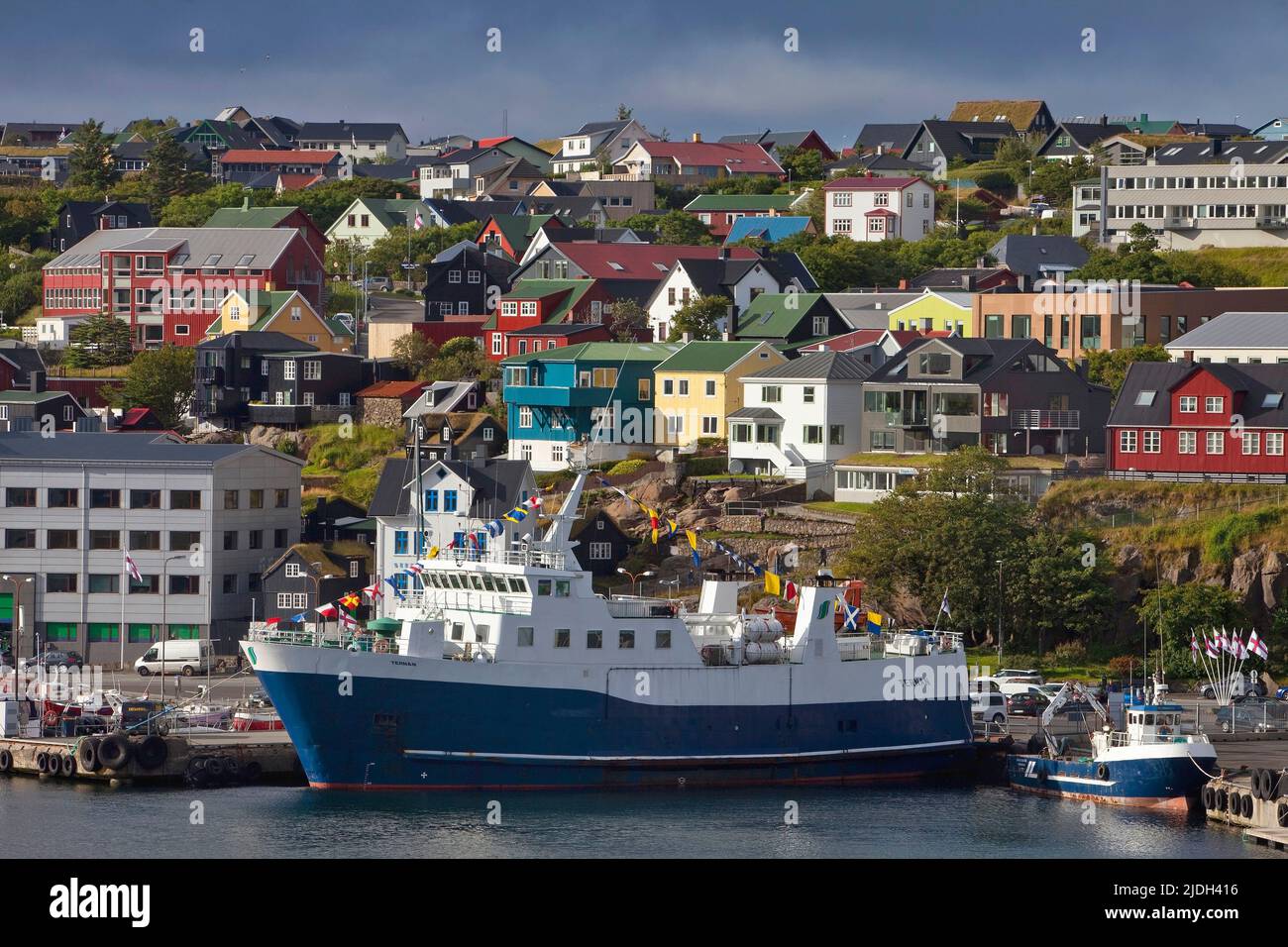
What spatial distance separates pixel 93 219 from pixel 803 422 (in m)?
70.2

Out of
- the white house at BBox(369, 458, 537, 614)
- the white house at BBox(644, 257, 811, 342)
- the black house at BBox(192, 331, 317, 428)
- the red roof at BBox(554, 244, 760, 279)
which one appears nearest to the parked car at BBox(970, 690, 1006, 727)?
the white house at BBox(369, 458, 537, 614)

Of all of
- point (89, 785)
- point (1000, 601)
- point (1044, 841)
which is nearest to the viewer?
point (1044, 841)

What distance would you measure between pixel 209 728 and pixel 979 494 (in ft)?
86.4

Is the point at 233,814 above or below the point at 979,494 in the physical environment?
below

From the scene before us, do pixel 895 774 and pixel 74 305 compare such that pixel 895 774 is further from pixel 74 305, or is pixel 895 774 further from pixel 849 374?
pixel 74 305

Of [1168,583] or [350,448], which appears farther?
[350,448]

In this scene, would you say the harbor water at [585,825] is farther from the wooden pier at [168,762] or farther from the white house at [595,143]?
the white house at [595,143]

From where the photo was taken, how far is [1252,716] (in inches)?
2473

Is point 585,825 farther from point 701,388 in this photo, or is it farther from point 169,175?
point 169,175

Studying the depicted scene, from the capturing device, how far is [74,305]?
129625 millimetres

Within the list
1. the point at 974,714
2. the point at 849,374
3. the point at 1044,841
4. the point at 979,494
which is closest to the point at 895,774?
the point at 974,714

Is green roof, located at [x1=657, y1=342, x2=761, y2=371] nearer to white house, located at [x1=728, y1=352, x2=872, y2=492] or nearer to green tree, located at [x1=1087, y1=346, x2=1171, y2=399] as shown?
white house, located at [x1=728, y1=352, x2=872, y2=492]

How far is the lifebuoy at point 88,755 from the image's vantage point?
5956 cm

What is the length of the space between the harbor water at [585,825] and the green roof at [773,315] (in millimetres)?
47067
